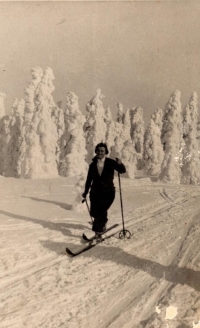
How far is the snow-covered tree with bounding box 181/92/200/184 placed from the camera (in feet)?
82.4

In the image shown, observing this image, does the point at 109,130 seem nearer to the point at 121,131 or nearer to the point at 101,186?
the point at 121,131

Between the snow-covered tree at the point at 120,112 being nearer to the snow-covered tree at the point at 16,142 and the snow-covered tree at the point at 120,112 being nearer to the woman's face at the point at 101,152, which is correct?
the snow-covered tree at the point at 16,142

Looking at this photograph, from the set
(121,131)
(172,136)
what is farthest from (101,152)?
(121,131)

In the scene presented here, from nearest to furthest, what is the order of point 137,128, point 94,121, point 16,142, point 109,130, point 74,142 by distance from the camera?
1. point 74,142
2. point 94,121
3. point 16,142
4. point 109,130
5. point 137,128

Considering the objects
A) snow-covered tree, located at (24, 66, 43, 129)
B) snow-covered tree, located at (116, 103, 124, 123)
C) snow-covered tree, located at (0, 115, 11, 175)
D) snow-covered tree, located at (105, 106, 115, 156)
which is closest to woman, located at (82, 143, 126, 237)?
snow-covered tree, located at (24, 66, 43, 129)

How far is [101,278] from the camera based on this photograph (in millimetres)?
4559

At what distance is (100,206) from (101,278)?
7.78 feet

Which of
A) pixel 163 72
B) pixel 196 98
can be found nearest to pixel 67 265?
pixel 163 72

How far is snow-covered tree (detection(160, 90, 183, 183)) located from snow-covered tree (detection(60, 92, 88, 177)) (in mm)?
8050

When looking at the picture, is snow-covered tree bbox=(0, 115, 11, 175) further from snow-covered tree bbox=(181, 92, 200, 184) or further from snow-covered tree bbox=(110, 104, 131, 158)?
snow-covered tree bbox=(181, 92, 200, 184)

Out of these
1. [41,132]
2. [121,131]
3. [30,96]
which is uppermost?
[30,96]

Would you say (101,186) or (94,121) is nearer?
(101,186)

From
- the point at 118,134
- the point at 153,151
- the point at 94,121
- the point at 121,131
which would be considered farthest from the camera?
the point at 121,131

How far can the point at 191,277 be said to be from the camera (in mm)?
4453
